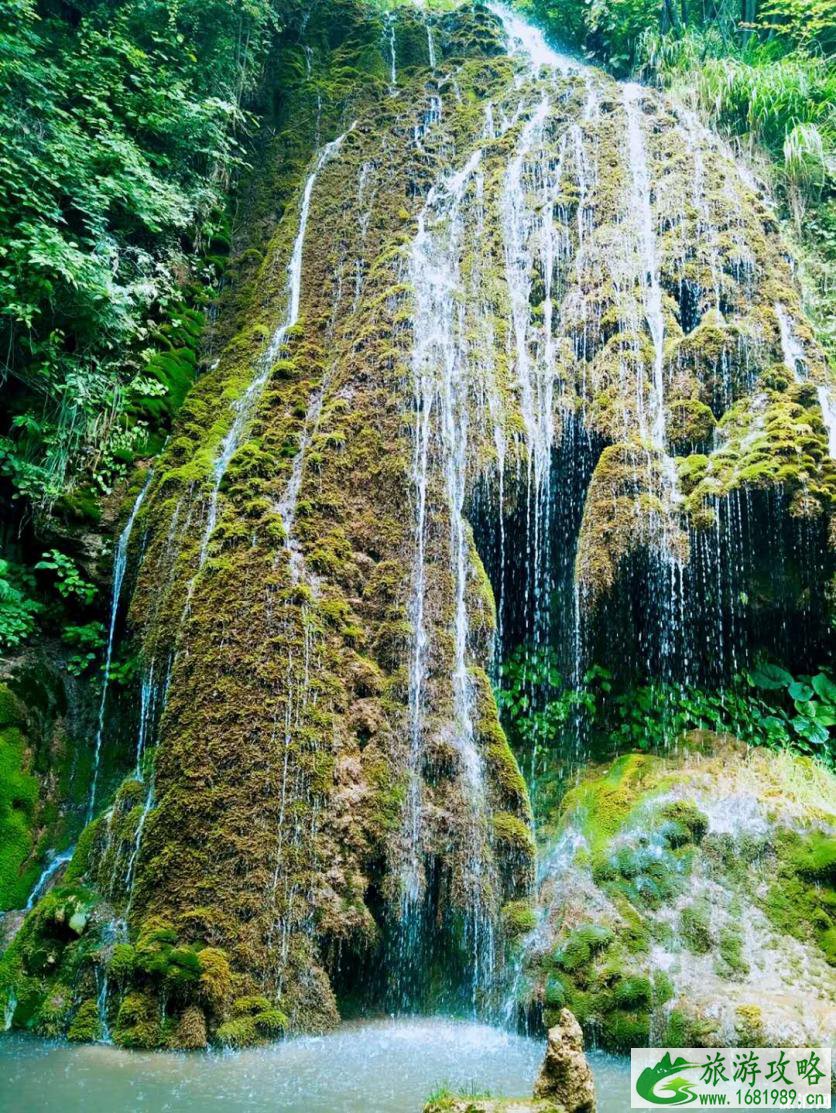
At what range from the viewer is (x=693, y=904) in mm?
6145

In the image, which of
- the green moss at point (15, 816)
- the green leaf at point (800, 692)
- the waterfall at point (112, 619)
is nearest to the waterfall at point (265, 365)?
the waterfall at point (112, 619)

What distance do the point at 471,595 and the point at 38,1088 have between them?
4.65 m

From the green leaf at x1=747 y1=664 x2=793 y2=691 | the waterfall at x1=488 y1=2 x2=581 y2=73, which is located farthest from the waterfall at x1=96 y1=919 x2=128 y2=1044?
the waterfall at x1=488 y1=2 x2=581 y2=73

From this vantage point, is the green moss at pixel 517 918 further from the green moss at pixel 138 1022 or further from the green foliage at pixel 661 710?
the green moss at pixel 138 1022

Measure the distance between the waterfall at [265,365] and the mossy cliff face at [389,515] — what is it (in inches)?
1.8

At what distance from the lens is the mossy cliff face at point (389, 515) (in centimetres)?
564

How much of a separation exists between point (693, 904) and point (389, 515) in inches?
163

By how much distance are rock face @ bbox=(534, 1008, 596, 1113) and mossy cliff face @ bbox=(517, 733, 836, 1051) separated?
205 cm

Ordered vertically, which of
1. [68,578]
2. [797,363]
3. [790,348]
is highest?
[790,348]

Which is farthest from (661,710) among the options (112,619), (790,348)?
(112,619)

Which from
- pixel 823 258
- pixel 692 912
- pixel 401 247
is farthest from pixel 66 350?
pixel 823 258

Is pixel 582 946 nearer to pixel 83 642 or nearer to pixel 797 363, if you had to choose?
pixel 83 642

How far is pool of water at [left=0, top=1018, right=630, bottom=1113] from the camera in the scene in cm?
412

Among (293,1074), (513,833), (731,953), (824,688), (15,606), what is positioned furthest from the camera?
(15,606)
